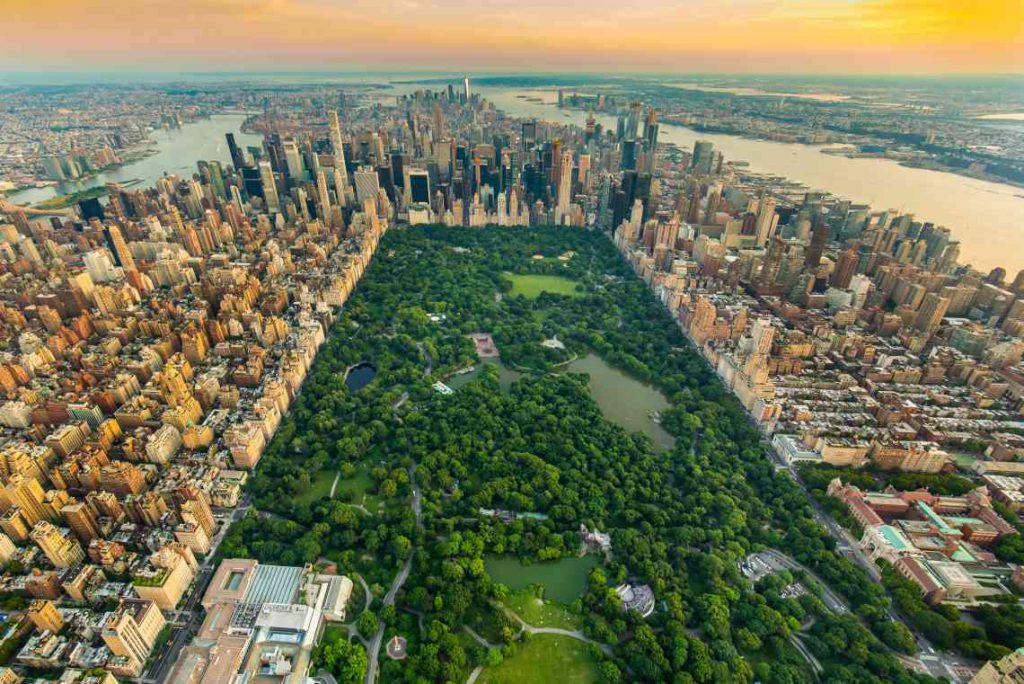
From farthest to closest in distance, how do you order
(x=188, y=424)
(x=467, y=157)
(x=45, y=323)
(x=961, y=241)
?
1. (x=467, y=157)
2. (x=961, y=241)
3. (x=45, y=323)
4. (x=188, y=424)

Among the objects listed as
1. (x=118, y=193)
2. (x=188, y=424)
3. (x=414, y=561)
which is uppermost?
(x=118, y=193)

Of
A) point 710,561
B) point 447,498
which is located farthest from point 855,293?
point 447,498

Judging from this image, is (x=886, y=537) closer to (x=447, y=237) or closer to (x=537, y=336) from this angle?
(x=537, y=336)

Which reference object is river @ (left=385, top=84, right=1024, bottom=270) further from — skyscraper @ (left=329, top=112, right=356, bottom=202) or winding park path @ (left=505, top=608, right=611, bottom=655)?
skyscraper @ (left=329, top=112, right=356, bottom=202)

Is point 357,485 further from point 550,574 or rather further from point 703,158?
point 703,158

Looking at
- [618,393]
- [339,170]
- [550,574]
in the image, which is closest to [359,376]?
[618,393]

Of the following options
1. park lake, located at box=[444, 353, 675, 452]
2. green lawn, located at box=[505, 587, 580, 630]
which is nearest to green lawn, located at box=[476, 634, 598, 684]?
green lawn, located at box=[505, 587, 580, 630]

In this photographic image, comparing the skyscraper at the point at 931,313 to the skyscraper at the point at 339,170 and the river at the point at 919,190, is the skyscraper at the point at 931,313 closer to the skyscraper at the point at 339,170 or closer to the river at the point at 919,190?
the river at the point at 919,190
